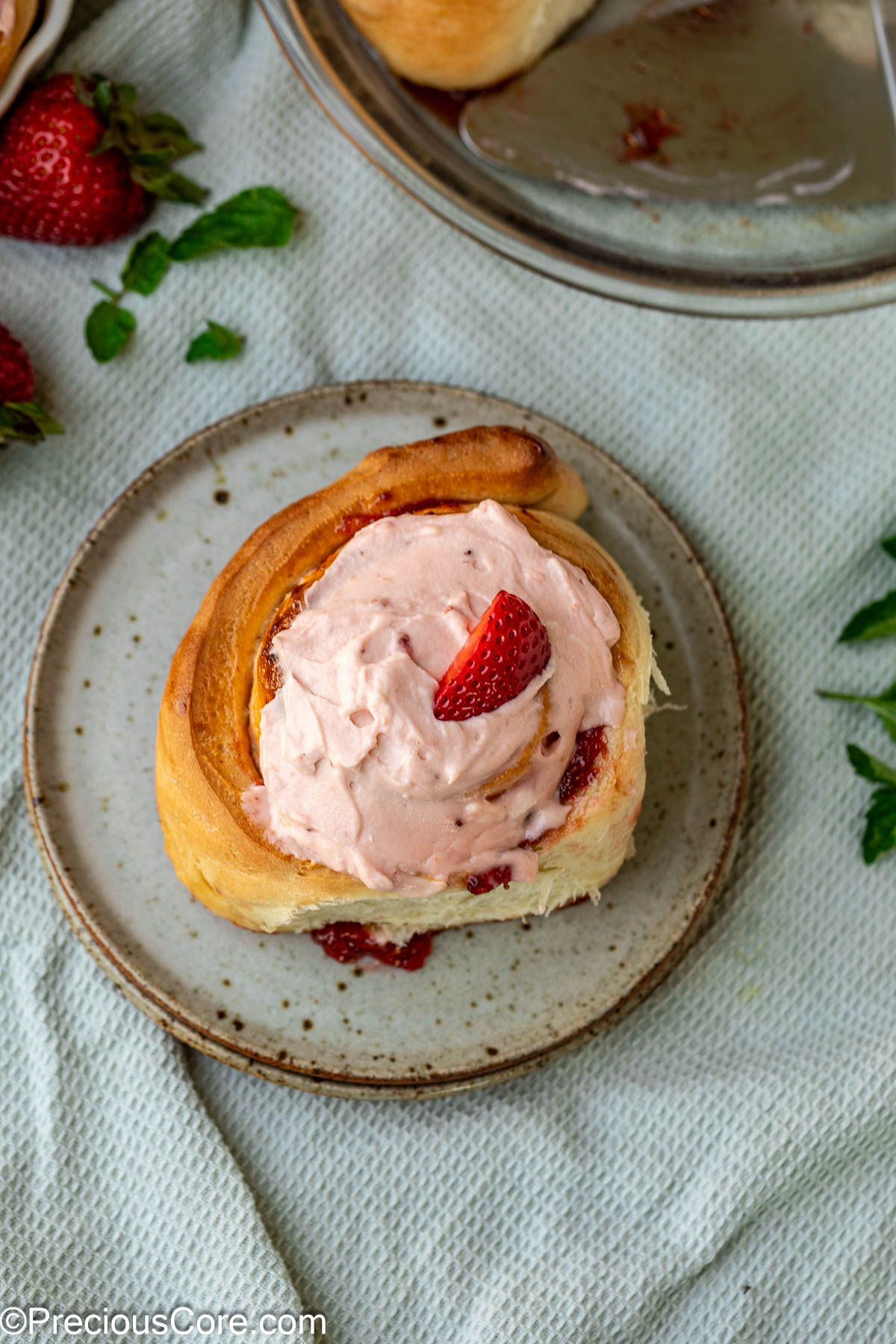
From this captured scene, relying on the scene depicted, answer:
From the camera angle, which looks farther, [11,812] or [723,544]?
[723,544]

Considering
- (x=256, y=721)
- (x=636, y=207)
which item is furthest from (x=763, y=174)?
(x=256, y=721)

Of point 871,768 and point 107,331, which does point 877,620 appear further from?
point 107,331

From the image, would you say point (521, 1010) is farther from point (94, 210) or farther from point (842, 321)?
point (94, 210)

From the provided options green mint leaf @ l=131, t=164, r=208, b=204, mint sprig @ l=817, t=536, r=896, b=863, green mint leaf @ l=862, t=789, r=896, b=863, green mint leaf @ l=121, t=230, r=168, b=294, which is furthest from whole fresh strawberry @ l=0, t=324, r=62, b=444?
green mint leaf @ l=862, t=789, r=896, b=863

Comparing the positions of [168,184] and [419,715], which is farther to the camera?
[168,184]

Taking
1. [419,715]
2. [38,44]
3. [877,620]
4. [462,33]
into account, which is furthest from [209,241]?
[877,620]

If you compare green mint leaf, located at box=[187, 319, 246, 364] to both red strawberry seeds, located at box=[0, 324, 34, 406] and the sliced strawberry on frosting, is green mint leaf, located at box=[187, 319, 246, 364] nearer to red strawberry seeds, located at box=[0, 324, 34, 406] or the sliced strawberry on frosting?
red strawberry seeds, located at box=[0, 324, 34, 406]

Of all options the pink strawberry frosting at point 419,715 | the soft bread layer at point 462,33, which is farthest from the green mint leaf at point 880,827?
the soft bread layer at point 462,33

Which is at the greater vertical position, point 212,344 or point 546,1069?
point 212,344
